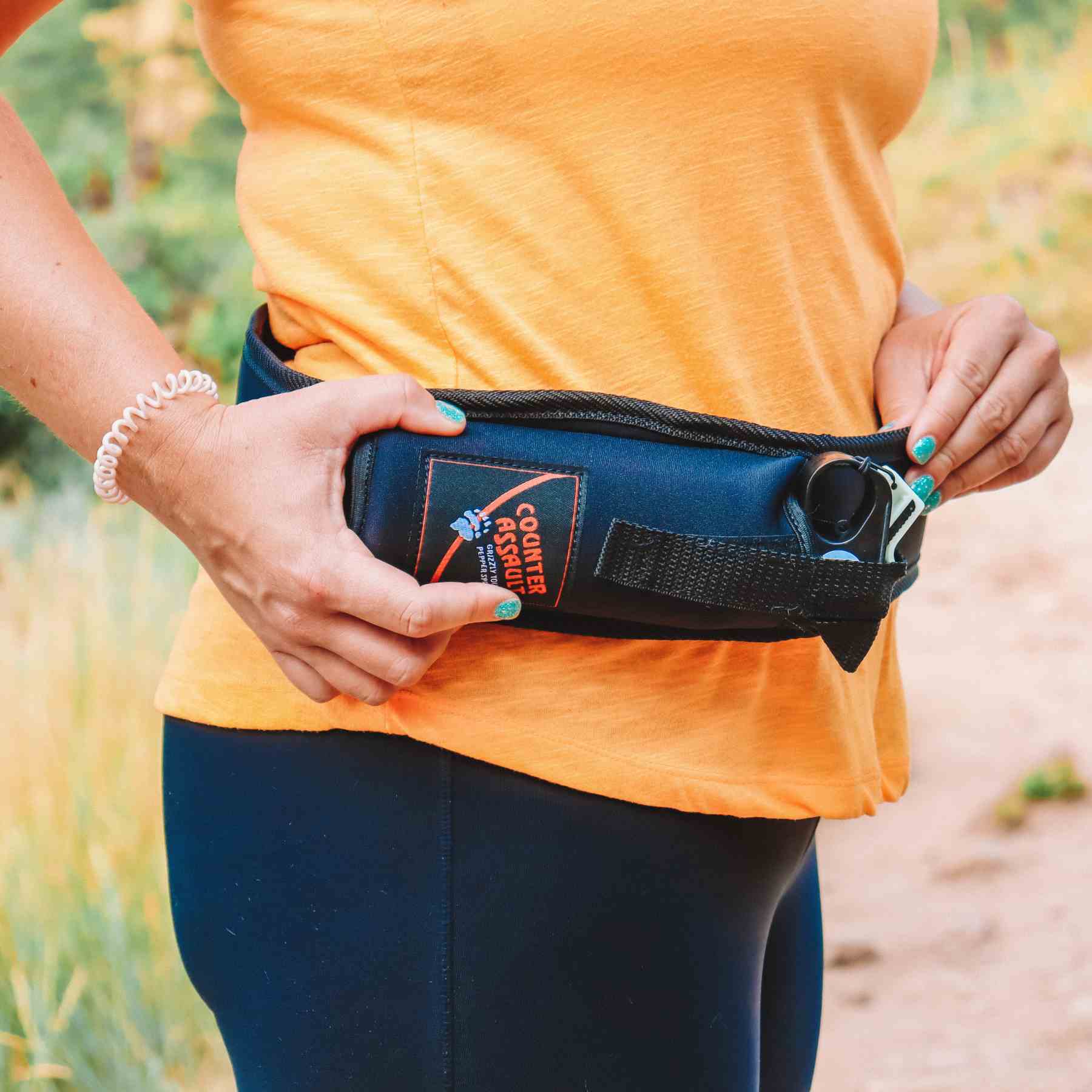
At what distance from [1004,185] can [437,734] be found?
20.6 ft

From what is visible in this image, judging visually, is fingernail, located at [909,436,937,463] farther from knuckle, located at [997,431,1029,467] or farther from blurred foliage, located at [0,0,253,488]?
blurred foliage, located at [0,0,253,488]

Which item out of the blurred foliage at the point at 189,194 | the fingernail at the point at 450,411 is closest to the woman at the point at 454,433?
the fingernail at the point at 450,411

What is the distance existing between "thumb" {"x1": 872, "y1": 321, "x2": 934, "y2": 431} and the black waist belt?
4.6 inches

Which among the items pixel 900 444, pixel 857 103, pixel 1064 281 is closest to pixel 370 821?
pixel 900 444

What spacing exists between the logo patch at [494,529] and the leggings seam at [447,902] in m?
0.14

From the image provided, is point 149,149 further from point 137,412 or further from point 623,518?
point 623,518

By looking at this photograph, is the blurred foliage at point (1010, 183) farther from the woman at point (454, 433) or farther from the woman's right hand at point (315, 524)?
the woman's right hand at point (315, 524)

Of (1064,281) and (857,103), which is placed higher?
(857,103)

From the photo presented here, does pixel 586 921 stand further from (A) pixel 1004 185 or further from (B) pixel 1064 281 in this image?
(A) pixel 1004 185

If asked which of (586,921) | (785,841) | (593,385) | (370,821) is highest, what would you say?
(593,385)

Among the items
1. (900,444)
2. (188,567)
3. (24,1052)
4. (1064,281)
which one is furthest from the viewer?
(1064,281)

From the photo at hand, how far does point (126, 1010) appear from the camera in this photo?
2176mm

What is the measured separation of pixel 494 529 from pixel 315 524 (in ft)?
0.39

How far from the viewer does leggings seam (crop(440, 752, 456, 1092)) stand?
0.85 m
